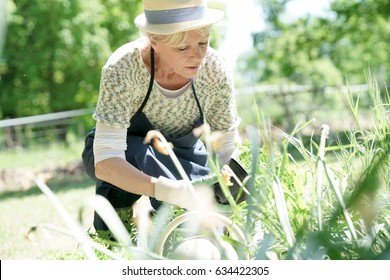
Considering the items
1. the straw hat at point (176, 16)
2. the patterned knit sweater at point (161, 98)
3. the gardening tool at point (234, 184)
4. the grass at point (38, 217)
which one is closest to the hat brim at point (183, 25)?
the straw hat at point (176, 16)

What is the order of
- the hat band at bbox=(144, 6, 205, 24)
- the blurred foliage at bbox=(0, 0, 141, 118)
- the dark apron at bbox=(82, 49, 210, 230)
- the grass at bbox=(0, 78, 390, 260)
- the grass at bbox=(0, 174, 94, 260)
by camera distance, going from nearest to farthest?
the grass at bbox=(0, 78, 390, 260), the hat band at bbox=(144, 6, 205, 24), the dark apron at bbox=(82, 49, 210, 230), the grass at bbox=(0, 174, 94, 260), the blurred foliage at bbox=(0, 0, 141, 118)

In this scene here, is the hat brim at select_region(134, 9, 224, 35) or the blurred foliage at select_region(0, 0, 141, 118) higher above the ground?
the hat brim at select_region(134, 9, 224, 35)

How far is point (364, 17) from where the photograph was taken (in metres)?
9.70

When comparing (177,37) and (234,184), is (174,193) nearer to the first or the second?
(234,184)

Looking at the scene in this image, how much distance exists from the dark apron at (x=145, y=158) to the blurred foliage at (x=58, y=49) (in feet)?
22.1

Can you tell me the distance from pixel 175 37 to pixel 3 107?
1062cm

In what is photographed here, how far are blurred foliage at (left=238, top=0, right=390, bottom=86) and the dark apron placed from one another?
208cm

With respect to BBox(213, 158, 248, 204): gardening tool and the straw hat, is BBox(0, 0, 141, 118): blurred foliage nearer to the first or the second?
the straw hat

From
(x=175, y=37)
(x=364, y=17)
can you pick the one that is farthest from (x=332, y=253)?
(x=364, y=17)

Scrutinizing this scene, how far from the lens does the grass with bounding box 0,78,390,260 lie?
2.44ft

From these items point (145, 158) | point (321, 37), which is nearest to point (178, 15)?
point (145, 158)

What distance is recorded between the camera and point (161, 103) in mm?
1802

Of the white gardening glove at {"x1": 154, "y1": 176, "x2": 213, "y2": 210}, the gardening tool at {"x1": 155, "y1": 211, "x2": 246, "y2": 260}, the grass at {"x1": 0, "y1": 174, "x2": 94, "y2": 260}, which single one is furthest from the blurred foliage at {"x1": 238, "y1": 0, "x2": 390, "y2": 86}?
the gardening tool at {"x1": 155, "y1": 211, "x2": 246, "y2": 260}

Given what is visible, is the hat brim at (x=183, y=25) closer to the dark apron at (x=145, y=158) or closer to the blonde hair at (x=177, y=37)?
the blonde hair at (x=177, y=37)
